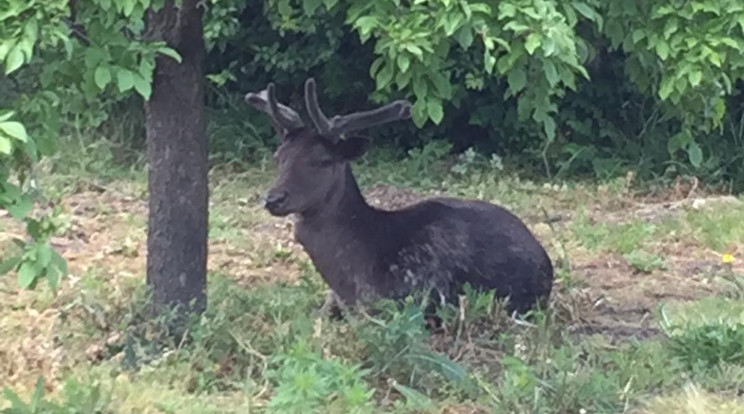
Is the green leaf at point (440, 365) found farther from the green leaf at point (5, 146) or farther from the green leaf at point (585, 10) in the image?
the green leaf at point (5, 146)

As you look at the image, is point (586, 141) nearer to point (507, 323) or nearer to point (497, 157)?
point (497, 157)

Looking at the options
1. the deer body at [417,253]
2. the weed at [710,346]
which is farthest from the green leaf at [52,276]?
the weed at [710,346]

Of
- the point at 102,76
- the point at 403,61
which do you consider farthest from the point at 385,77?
the point at 102,76

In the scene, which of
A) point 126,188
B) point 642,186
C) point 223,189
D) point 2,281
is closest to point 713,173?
point 642,186

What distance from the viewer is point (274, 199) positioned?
22.1 feet

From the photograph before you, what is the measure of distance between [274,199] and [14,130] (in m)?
2.66

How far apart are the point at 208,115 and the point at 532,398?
768cm

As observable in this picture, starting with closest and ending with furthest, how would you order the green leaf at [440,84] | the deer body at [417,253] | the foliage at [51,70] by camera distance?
the foliage at [51,70]
the green leaf at [440,84]
the deer body at [417,253]

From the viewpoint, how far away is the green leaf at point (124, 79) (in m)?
5.04

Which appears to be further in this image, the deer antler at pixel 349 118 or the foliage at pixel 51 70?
the deer antler at pixel 349 118

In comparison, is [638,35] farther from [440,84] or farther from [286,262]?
[286,262]

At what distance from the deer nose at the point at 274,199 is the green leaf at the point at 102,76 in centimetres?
177

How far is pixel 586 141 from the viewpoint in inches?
496

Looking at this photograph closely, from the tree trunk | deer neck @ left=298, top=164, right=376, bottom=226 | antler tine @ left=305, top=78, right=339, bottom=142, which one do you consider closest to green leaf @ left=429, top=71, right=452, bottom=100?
the tree trunk
